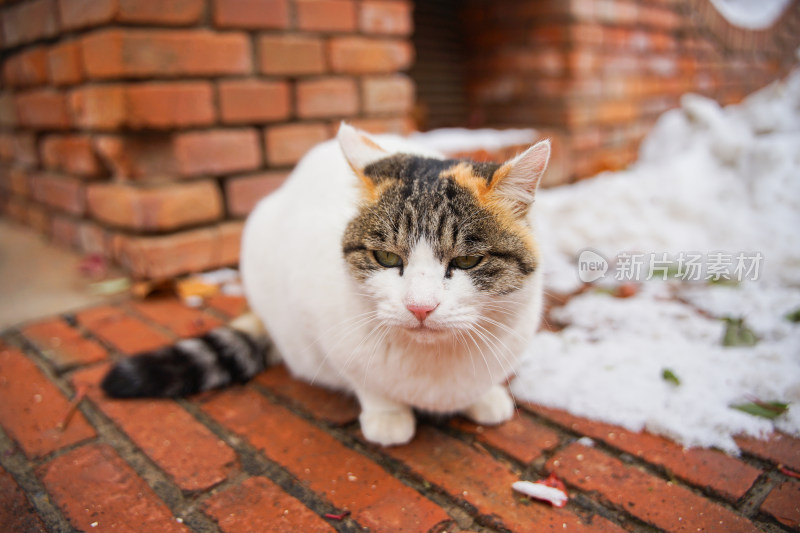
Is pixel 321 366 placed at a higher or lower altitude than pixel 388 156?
lower

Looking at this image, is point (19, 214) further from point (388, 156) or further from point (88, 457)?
point (388, 156)

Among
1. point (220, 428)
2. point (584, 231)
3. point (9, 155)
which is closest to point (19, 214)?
point (9, 155)

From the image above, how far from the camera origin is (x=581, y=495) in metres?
1.22

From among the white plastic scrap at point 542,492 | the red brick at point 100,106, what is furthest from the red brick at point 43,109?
the white plastic scrap at point 542,492

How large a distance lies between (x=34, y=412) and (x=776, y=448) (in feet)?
6.54

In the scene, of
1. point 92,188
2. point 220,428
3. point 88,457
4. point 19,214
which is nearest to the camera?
point 88,457

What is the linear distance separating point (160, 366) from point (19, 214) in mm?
2469

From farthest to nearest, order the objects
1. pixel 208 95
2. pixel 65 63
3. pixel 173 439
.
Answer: pixel 65 63
pixel 208 95
pixel 173 439

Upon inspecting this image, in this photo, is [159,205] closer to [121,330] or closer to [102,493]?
[121,330]

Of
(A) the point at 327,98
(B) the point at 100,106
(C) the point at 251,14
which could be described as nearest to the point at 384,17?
(A) the point at 327,98

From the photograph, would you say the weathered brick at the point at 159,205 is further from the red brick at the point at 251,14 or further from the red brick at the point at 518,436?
the red brick at the point at 518,436

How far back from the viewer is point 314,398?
1612 mm

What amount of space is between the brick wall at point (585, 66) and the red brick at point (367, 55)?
1192 millimetres

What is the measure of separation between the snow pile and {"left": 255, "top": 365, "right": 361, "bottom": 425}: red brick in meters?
0.52
